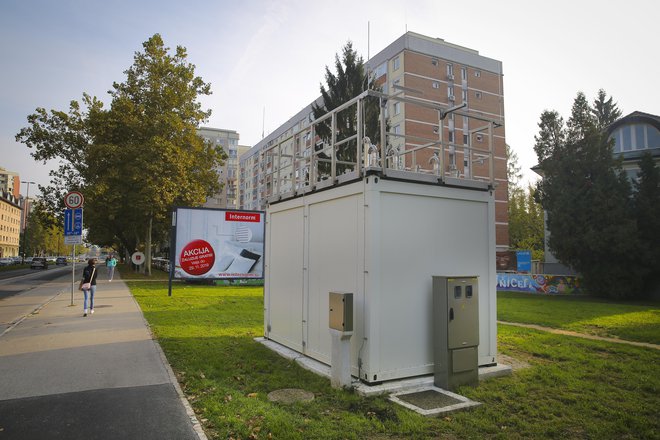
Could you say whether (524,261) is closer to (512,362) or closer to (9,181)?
(512,362)

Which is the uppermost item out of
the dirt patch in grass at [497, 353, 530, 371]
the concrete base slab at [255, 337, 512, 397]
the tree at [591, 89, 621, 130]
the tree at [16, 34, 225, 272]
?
the tree at [591, 89, 621, 130]

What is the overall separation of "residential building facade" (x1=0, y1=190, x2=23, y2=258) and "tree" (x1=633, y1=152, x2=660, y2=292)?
114596mm

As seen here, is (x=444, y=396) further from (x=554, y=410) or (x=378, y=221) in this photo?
(x=378, y=221)

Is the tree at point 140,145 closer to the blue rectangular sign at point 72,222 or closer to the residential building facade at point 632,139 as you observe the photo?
the blue rectangular sign at point 72,222

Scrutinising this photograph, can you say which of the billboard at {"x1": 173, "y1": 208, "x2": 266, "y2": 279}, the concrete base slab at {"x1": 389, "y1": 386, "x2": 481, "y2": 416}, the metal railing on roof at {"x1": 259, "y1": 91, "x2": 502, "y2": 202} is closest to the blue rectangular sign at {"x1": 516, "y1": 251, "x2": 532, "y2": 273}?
the billboard at {"x1": 173, "y1": 208, "x2": 266, "y2": 279}

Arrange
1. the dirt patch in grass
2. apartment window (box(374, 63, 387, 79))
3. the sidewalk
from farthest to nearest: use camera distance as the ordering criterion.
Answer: apartment window (box(374, 63, 387, 79)) < the dirt patch in grass < the sidewalk

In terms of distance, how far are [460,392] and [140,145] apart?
27.5m

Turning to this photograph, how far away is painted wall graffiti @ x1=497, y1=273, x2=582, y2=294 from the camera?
23438 millimetres

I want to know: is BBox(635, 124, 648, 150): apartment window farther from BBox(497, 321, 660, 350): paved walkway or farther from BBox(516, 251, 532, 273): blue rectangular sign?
BBox(497, 321, 660, 350): paved walkway

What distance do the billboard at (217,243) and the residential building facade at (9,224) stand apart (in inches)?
3877

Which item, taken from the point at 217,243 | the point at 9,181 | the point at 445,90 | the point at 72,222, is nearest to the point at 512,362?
the point at 72,222

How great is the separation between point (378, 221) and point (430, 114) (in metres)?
44.5

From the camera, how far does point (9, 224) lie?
102250 mm

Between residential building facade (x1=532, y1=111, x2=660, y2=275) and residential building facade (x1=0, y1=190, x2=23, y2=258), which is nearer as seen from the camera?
residential building facade (x1=532, y1=111, x2=660, y2=275)
